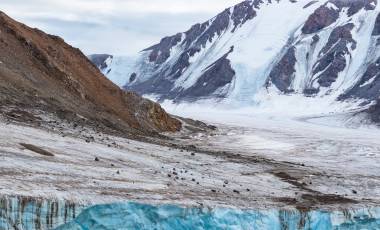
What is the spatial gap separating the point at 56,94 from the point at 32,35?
479 inches

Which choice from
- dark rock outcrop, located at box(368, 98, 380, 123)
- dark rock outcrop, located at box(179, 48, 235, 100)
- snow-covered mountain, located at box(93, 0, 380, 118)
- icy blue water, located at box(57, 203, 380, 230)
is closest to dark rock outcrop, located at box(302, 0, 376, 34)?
snow-covered mountain, located at box(93, 0, 380, 118)

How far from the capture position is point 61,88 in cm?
4850

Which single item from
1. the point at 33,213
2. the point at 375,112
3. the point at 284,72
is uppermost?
the point at 284,72

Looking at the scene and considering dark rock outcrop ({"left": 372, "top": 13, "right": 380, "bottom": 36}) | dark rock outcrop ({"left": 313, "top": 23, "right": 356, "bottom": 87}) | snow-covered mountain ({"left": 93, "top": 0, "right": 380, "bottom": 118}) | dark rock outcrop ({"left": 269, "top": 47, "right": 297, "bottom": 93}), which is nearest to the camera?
snow-covered mountain ({"left": 93, "top": 0, "right": 380, "bottom": 118})

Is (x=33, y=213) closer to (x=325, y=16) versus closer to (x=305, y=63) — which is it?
(x=305, y=63)

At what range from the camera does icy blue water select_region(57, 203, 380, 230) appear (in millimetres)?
19062

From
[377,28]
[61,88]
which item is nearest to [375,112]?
[377,28]

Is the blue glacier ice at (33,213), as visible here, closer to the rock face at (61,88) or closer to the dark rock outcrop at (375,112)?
the rock face at (61,88)

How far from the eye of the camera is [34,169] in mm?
22391

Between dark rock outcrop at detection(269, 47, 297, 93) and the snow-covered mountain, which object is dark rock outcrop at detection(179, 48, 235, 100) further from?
dark rock outcrop at detection(269, 47, 297, 93)

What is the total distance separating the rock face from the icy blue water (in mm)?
16669

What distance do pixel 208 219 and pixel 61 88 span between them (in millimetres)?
29170

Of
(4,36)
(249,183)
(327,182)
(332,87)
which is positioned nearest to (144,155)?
(249,183)

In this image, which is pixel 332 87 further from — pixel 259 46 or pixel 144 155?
pixel 144 155
